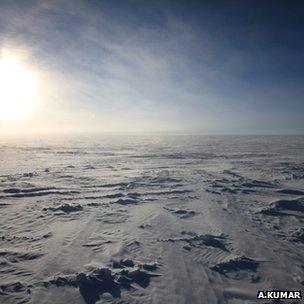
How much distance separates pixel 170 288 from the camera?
684 centimetres

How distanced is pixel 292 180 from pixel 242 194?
6549 mm

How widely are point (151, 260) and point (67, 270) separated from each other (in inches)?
98.7

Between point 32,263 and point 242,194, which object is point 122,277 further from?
point 242,194

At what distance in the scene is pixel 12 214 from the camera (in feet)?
39.9

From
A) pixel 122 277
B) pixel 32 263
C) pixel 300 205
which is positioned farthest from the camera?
pixel 300 205

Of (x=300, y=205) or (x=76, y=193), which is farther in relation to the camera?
(x=76, y=193)

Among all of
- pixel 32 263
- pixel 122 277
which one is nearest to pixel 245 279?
pixel 122 277

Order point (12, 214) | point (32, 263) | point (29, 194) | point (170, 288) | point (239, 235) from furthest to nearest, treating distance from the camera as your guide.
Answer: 1. point (29, 194)
2. point (12, 214)
3. point (239, 235)
4. point (32, 263)
5. point (170, 288)

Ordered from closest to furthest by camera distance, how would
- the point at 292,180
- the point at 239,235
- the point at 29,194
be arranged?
1. the point at 239,235
2. the point at 29,194
3. the point at 292,180

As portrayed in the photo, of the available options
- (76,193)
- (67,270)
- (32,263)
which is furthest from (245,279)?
(76,193)

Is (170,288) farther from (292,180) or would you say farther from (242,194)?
(292,180)

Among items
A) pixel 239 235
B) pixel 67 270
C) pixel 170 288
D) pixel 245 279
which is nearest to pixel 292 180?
pixel 239 235

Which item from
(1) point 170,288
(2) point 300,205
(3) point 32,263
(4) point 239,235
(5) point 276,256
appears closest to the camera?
(1) point 170,288

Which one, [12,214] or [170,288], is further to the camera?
[12,214]
